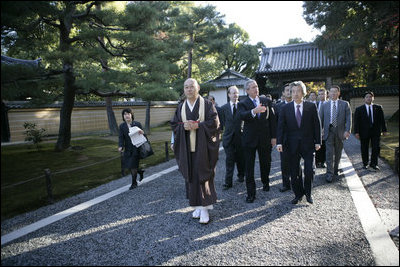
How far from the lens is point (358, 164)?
21.1ft

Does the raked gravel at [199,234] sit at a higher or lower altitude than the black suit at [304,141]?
lower

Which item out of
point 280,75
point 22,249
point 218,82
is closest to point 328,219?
point 22,249

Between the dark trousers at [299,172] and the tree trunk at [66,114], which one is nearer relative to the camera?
the tree trunk at [66,114]

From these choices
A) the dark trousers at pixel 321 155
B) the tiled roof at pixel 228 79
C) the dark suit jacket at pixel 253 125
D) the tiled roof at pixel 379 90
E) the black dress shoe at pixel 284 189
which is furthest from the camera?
the tiled roof at pixel 228 79

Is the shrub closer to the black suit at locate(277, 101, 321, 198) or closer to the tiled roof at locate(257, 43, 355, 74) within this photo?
the black suit at locate(277, 101, 321, 198)

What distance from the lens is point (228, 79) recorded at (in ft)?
95.9

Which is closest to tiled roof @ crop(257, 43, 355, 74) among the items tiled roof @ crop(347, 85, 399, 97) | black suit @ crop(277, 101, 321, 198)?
tiled roof @ crop(347, 85, 399, 97)

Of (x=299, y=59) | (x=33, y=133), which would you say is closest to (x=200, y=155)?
(x=33, y=133)

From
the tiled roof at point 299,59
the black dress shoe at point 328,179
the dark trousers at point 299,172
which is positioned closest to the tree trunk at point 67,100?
the dark trousers at point 299,172

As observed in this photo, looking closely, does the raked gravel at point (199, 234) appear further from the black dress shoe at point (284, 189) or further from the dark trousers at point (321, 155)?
the dark trousers at point (321, 155)

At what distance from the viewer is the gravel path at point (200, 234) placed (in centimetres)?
257

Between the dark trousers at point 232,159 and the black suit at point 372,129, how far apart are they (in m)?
3.21

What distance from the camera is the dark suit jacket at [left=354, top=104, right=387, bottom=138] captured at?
5930 mm

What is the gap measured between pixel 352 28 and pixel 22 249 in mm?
14567
